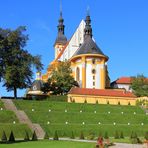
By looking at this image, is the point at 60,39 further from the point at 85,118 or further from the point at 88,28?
the point at 85,118

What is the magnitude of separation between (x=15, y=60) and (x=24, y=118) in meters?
17.8

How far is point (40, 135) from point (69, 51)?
69.3 metres

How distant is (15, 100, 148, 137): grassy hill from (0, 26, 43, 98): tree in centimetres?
590

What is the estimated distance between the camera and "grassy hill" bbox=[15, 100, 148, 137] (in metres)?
50.5

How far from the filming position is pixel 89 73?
3706 inches

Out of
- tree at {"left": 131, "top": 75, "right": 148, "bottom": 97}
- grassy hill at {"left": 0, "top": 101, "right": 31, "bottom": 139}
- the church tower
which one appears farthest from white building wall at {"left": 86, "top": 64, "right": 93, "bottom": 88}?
grassy hill at {"left": 0, "top": 101, "right": 31, "bottom": 139}

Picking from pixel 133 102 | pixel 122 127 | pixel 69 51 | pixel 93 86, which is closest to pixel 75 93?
pixel 133 102

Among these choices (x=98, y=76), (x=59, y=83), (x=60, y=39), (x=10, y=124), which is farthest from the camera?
(x=60, y=39)

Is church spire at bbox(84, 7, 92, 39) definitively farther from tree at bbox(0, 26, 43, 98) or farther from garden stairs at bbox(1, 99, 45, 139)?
garden stairs at bbox(1, 99, 45, 139)

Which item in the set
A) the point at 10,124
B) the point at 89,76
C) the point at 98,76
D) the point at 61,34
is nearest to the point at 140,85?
the point at 98,76

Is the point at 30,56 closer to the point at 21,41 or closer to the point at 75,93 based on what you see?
the point at 21,41

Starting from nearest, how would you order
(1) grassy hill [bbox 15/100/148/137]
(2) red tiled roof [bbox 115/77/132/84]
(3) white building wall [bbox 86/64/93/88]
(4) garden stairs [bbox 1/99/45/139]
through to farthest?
(4) garden stairs [bbox 1/99/45/139] < (1) grassy hill [bbox 15/100/148/137] < (3) white building wall [bbox 86/64/93/88] < (2) red tiled roof [bbox 115/77/132/84]

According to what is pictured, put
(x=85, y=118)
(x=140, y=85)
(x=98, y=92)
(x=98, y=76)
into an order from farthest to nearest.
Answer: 1. (x=140, y=85)
2. (x=98, y=76)
3. (x=98, y=92)
4. (x=85, y=118)

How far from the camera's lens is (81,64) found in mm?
94625
